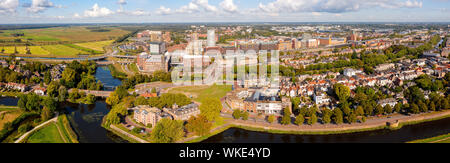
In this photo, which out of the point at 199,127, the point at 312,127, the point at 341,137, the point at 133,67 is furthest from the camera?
the point at 133,67

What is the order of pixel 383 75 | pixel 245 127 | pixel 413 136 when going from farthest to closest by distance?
pixel 383 75 < pixel 245 127 < pixel 413 136

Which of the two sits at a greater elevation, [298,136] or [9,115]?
[9,115]

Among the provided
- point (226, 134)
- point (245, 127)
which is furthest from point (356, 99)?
point (226, 134)

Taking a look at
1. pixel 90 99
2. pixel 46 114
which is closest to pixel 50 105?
pixel 46 114

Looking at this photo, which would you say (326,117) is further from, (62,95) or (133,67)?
(133,67)

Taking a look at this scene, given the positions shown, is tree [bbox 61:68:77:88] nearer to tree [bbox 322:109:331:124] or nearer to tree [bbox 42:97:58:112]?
tree [bbox 42:97:58:112]

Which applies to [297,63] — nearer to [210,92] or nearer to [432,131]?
[210,92]

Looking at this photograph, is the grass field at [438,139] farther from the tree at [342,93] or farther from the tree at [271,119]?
the tree at [271,119]
